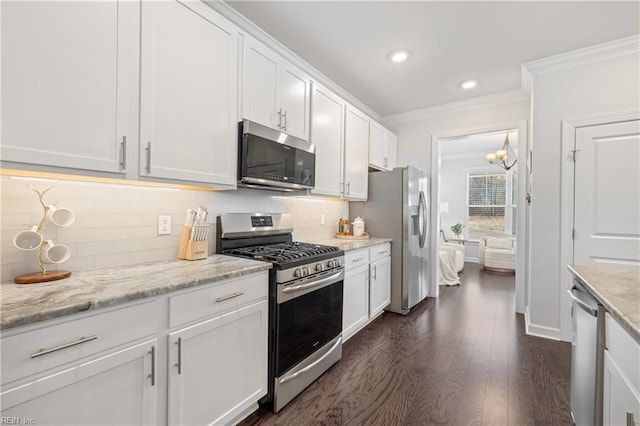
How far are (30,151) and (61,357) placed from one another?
78cm

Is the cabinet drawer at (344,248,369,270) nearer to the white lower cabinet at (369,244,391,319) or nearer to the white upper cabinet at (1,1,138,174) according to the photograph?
the white lower cabinet at (369,244,391,319)

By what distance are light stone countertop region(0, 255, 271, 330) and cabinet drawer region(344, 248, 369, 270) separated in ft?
3.36

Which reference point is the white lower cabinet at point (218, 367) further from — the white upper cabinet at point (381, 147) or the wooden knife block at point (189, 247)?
the white upper cabinet at point (381, 147)

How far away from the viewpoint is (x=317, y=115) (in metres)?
2.62

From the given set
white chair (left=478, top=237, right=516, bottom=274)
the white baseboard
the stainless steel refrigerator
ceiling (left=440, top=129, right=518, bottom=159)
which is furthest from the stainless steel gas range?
white chair (left=478, top=237, right=516, bottom=274)

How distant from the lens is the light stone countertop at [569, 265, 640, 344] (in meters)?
0.89

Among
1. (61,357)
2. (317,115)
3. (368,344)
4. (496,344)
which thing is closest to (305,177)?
(317,115)

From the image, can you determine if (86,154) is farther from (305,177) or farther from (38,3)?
(305,177)

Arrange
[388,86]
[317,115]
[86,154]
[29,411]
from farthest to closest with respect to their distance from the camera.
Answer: [388,86] → [317,115] → [86,154] → [29,411]

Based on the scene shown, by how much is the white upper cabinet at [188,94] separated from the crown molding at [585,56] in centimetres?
292

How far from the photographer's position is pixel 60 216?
1336 mm

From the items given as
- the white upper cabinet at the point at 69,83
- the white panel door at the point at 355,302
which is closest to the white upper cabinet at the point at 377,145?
the white panel door at the point at 355,302

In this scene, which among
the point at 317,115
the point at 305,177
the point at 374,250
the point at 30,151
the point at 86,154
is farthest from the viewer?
the point at 374,250

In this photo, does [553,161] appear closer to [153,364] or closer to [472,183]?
[153,364]
